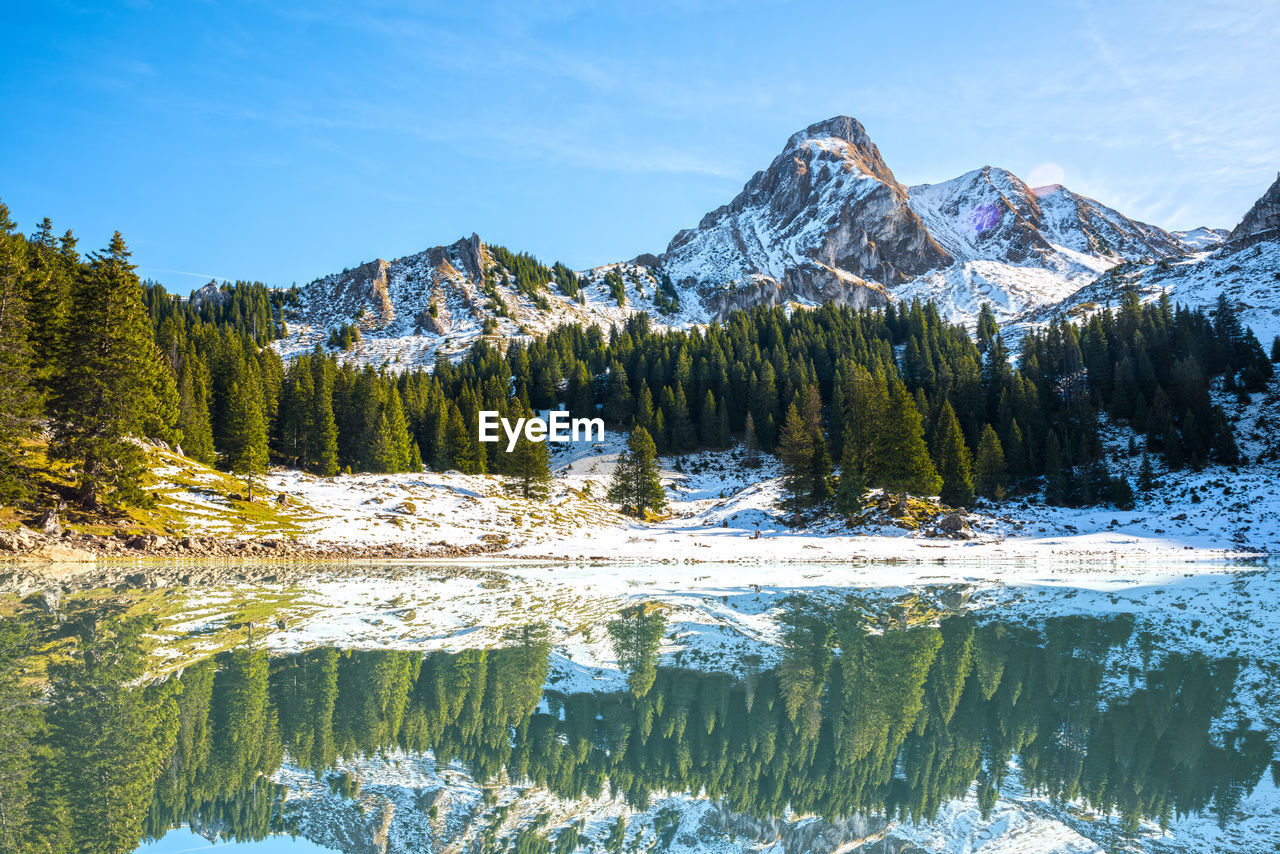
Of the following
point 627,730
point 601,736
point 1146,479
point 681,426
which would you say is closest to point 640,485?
point 681,426

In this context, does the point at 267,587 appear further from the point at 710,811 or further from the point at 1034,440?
the point at 1034,440

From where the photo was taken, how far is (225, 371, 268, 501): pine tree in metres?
57.7

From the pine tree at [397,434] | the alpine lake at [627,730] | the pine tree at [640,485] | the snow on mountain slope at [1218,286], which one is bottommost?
the alpine lake at [627,730]

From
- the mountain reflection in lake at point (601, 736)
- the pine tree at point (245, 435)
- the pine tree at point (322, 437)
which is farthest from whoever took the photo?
the pine tree at point (322, 437)

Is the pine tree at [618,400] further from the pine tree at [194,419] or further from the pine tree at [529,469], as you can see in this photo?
the pine tree at [194,419]

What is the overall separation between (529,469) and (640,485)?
12466 millimetres

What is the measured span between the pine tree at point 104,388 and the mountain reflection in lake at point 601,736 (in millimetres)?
27737

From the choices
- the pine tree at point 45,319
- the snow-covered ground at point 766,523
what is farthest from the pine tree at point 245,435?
the pine tree at point 45,319

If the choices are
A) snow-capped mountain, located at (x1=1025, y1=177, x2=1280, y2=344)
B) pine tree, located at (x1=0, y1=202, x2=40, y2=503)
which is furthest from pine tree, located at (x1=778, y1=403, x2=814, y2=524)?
snow-capped mountain, located at (x1=1025, y1=177, x2=1280, y2=344)

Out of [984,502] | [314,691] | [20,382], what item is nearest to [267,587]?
[314,691]

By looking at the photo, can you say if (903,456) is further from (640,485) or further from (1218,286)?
(1218,286)

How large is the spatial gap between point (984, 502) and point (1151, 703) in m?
65.5

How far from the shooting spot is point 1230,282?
154 meters

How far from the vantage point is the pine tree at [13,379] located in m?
36.3
